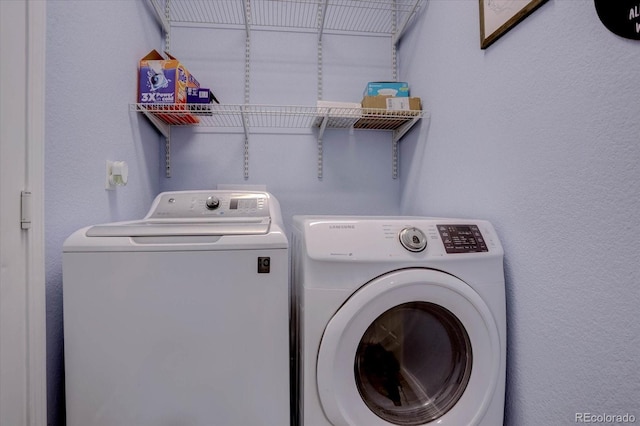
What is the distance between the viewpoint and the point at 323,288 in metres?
0.85

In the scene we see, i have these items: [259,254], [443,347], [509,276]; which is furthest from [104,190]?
[509,276]

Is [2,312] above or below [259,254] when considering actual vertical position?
below

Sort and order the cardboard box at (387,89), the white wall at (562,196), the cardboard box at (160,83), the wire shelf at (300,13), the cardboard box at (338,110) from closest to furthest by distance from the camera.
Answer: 1. the white wall at (562,196)
2. the cardboard box at (160,83)
3. the cardboard box at (338,110)
4. the cardboard box at (387,89)
5. the wire shelf at (300,13)

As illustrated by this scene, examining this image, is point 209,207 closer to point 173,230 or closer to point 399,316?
point 173,230

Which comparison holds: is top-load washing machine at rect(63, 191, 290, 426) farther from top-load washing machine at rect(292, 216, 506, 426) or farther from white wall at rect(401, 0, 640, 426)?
white wall at rect(401, 0, 640, 426)

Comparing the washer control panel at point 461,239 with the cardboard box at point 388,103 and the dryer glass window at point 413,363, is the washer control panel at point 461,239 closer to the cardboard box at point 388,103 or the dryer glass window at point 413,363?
the dryer glass window at point 413,363

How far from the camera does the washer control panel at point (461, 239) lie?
90cm

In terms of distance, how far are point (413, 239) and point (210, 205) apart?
84 cm

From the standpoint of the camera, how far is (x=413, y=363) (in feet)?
3.29

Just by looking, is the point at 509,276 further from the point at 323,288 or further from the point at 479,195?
the point at 323,288

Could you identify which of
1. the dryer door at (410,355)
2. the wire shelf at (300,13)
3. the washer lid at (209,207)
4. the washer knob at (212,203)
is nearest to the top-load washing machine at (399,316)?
the dryer door at (410,355)

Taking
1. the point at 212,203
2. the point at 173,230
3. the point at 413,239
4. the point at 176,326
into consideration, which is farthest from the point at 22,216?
the point at 413,239

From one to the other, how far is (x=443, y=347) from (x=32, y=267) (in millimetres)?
1231

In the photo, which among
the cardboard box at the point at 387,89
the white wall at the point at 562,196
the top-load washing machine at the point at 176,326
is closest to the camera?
the white wall at the point at 562,196
